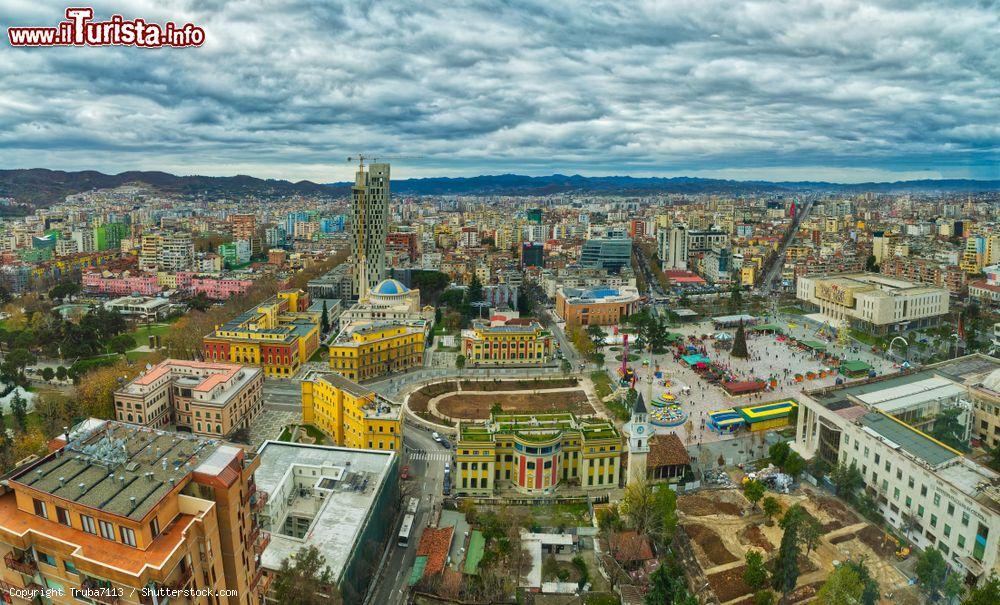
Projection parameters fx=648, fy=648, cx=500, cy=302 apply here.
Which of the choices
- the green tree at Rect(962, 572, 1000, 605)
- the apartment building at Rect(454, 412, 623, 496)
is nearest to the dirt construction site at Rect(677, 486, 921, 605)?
the green tree at Rect(962, 572, 1000, 605)

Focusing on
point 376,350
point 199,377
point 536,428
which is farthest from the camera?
point 376,350

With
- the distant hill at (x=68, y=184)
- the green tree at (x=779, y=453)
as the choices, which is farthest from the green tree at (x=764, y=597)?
the distant hill at (x=68, y=184)

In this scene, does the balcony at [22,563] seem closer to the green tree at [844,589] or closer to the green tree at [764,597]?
the green tree at [764,597]

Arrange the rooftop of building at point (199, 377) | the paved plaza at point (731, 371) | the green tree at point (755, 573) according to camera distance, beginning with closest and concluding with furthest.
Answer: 1. the green tree at point (755, 573)
2. the rooftop of building at point (199, 377)
3. the paved plaza at point (731, 371)

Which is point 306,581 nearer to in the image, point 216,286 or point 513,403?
point 513,403

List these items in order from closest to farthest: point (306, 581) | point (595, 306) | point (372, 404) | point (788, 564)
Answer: point (306, 581) → point (788, 564) → point (372, 404) → point (595, 306)

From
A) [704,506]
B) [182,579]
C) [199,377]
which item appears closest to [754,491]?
[704,506]
